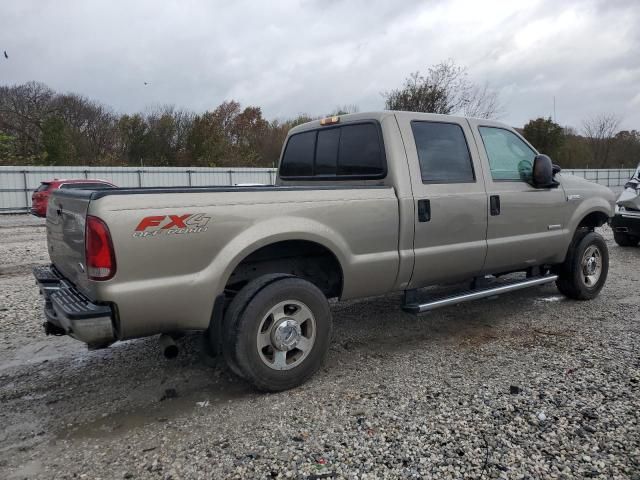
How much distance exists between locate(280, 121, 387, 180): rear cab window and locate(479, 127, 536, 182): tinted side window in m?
1.27

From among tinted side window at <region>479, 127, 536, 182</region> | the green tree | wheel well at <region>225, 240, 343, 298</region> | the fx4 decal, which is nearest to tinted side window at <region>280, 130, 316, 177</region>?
wheel well at <region>225, 240, 343, 298</region>

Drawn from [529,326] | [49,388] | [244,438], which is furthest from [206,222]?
[529,326]

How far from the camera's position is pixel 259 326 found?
11.4 ft

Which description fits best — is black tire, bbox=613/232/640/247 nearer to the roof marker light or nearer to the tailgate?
the roof marker light

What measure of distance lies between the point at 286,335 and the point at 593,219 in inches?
172

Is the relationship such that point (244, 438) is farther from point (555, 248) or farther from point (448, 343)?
point (555, 248)

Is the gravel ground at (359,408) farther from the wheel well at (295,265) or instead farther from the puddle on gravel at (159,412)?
the wheel well at (295,265)

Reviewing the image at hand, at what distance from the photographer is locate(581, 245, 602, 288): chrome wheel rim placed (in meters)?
5.95

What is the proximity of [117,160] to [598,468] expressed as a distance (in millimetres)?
33729

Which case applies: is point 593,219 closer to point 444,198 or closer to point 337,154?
point 444,198

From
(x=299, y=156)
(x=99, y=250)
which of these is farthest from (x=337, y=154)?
(x=99, y=250)

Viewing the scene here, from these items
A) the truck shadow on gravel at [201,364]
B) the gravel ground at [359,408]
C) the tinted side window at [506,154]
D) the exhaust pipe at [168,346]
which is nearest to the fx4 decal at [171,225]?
the exhaust pipe at [168,346]

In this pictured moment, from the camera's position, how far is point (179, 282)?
3.20 m

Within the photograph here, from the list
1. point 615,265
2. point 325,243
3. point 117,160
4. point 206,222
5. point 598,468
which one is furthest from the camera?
point 117,160
